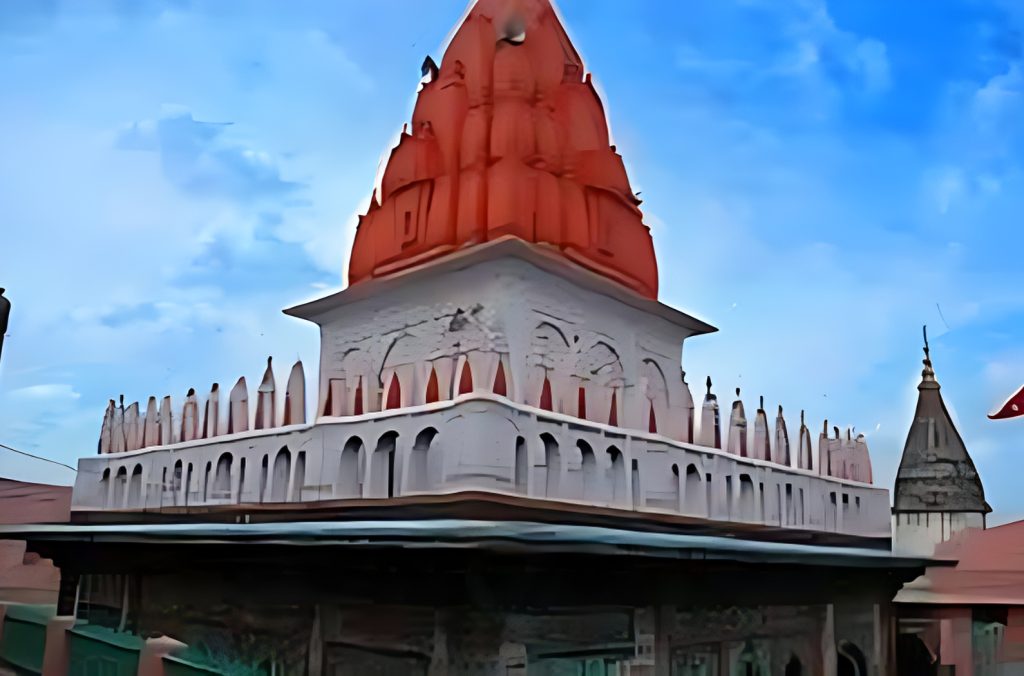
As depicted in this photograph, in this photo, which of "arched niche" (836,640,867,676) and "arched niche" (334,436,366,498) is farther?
"arched niche" (836,640,867,676)

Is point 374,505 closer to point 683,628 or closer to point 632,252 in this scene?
point 683,628

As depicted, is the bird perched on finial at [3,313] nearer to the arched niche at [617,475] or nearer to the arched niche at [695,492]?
the arched niche at [617,475]

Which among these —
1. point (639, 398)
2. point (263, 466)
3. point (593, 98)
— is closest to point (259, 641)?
point (263, 466)

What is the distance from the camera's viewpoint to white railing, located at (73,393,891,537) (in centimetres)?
618

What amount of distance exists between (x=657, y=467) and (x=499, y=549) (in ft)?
10.3

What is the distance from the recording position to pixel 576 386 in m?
7.83

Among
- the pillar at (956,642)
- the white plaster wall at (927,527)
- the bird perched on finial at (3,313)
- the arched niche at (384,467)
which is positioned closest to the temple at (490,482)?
the arched niche at (384,467)

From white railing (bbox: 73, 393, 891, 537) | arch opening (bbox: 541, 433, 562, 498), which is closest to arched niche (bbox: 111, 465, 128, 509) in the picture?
white railing (bbox: 73, 393, 891, 537)

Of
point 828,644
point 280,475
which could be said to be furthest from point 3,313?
point 828,644

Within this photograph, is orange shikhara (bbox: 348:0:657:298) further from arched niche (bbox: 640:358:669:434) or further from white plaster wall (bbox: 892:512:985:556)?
white plaster wall (bbox: 892:512:985:556)

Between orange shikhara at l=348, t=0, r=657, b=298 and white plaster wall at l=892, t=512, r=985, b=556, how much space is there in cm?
603

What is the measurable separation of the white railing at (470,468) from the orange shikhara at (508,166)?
7.61ft

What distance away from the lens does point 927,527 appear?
43.6 feet

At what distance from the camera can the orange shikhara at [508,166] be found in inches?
355
